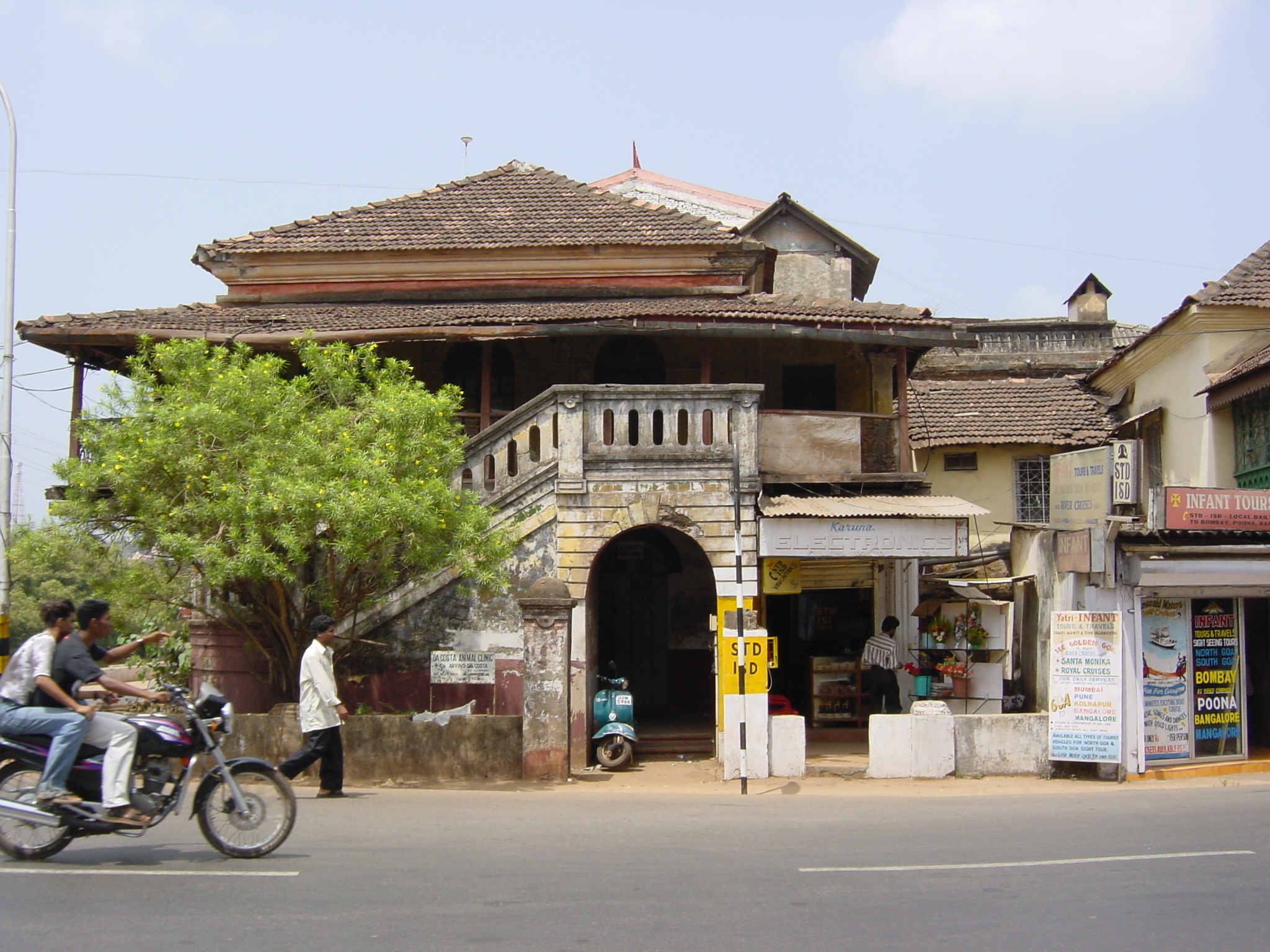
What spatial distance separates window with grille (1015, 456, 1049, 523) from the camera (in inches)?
971

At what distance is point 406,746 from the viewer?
12.0 m

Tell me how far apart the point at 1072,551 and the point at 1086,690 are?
154cm

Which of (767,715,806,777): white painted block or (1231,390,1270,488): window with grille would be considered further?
(1231,390,1270,488): window with grille

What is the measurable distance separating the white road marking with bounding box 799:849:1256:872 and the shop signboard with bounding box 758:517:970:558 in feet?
19.0

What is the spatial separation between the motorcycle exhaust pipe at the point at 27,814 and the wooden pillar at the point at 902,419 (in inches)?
441

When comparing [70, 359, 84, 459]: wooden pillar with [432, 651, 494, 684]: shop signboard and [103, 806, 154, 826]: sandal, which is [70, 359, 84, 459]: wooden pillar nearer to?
Result: [432, 651, 494, 684]: shop signboard

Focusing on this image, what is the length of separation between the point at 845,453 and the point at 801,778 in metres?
4.46

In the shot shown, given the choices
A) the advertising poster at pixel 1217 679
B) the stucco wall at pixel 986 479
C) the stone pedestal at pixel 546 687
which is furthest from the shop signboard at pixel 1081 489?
the stucco wall at pixel 986 479

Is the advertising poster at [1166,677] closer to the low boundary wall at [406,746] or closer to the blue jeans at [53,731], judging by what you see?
the low boundary wall at [406,746]

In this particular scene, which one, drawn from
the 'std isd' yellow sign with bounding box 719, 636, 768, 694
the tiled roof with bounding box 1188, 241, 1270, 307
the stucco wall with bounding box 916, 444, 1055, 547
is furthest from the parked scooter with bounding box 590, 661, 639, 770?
the stucco wall with bounding box 916, 444, 1055, 547

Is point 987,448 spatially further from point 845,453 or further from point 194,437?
point 194,437

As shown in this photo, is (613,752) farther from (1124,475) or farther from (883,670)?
(1124,475)

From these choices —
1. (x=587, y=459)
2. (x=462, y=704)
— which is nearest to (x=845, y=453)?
(x=587, y=459)

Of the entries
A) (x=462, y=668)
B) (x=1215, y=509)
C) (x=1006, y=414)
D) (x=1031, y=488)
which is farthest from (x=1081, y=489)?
(x=1006, y=414)
